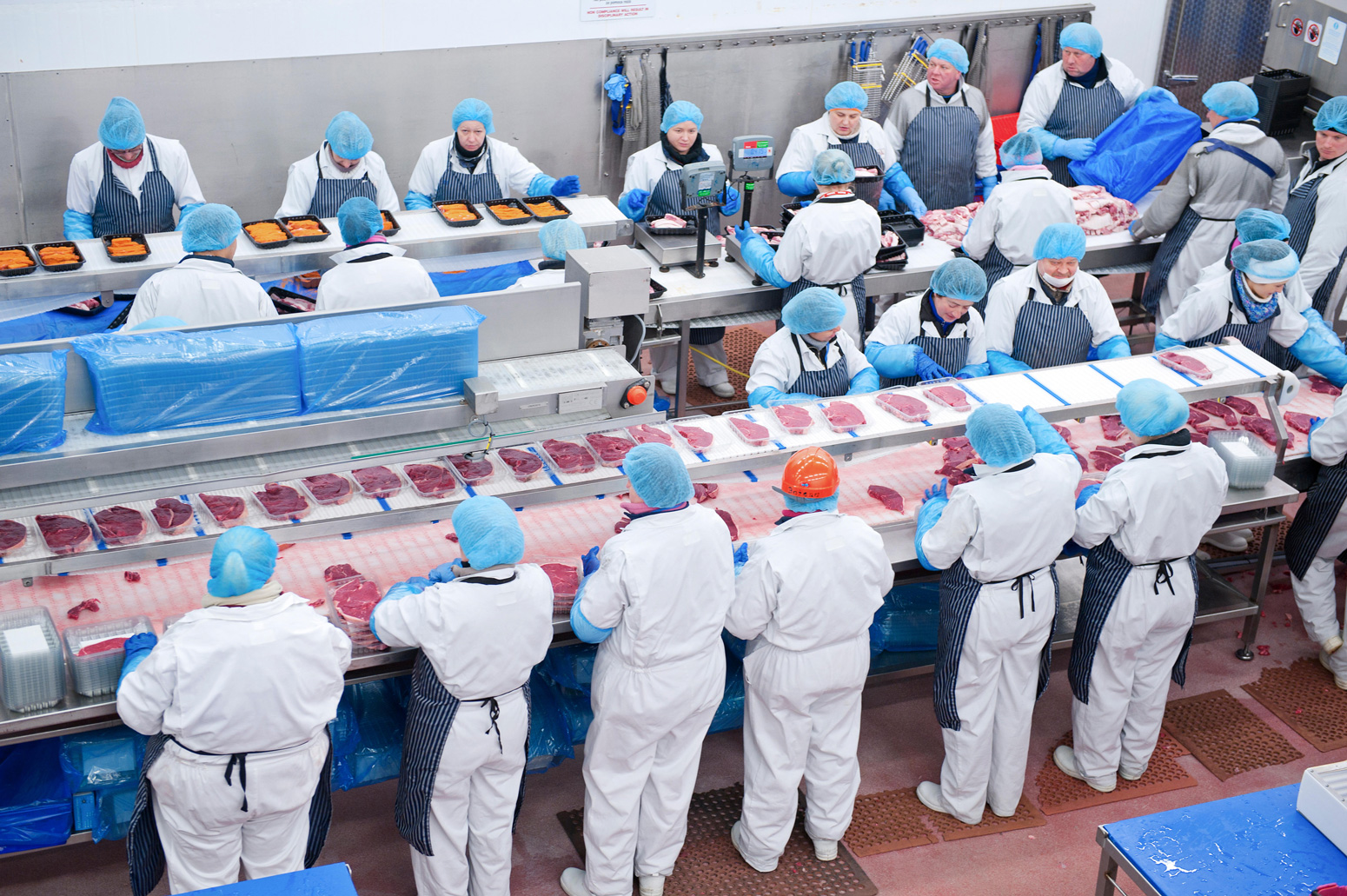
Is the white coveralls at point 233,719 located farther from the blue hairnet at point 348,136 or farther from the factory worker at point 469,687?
the blue hairnet at point 348,136

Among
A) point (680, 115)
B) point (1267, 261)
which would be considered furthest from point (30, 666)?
point (1267, 261)

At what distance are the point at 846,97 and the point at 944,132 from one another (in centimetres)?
98

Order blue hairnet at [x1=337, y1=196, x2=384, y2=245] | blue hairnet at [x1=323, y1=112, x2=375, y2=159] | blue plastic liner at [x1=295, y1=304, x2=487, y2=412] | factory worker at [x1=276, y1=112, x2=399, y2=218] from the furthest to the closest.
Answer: factory worker at [x1=276, y1=112, x2=399, y2=218] → blue hairnet at [x1=323, y1=112, x2=375, y2=159] → blue hairnet at [x1=337, y1=196, x2=384, y2=245] → blue plastic liner at [x1=295, y1=304, x2=487, y2=412]

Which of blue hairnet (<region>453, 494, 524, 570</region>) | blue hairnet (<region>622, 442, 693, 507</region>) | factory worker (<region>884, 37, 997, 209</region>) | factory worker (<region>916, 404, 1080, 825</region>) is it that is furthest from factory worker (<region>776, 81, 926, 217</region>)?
blue hairnet (<region>453, 494, 524, 570</region>)

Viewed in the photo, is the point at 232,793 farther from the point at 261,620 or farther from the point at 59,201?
the point at 59,201

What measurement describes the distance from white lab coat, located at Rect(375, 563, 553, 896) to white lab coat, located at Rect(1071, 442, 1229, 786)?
2.04 meters

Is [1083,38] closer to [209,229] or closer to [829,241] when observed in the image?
[829,241]

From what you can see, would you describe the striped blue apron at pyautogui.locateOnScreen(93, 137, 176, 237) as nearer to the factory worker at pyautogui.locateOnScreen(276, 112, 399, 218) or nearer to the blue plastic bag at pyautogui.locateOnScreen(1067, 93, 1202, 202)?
the factory worker at pyautogui.locateOnScreen(276, 112, 399, 218)

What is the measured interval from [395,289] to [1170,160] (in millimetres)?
5007

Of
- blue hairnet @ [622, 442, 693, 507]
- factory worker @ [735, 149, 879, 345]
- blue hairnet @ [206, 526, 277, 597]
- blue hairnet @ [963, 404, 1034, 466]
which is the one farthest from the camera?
factory worker @ [735, 149, 879, 345]

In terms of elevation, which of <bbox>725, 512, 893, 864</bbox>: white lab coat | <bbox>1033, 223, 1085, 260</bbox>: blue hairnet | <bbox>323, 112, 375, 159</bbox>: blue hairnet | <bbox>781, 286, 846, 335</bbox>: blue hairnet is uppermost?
<bbox>323, 112, 375, 159</bbox>: blue hairnet

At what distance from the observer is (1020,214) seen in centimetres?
639

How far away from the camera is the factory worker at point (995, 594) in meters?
4.28

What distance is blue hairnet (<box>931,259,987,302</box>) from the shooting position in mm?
5441
